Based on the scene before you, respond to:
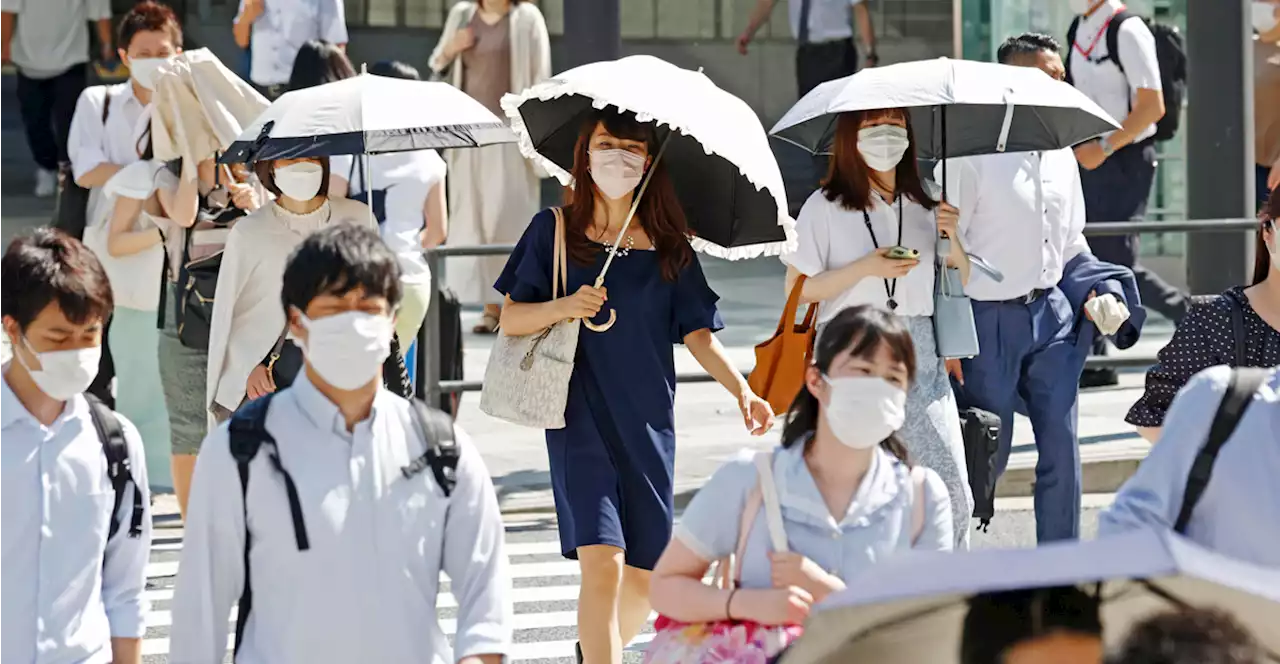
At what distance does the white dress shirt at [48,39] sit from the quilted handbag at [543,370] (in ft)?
28.1

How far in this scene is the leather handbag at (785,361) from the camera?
6703 mm

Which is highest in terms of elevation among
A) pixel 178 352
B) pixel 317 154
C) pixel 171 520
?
pixel 317 154

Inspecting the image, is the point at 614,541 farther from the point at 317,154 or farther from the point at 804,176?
the point at 804,176

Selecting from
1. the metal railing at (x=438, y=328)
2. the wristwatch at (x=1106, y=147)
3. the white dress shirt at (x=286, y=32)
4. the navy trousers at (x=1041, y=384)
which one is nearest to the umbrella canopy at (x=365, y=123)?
the navy trousers at (x=1041, y=384)

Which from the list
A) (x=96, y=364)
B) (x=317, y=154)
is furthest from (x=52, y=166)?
(x=96, y=364)

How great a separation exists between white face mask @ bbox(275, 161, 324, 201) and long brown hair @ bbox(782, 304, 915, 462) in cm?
262

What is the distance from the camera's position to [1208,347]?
519 centimetres

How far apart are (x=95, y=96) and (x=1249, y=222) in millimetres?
5111

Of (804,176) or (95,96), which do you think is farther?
(804,176)

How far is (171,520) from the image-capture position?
9.68 meters

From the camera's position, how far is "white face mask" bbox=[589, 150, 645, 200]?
6211 mm

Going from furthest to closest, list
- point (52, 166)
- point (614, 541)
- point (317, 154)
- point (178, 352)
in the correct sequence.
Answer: point (52, 166)
point (178, 352)
point (317, 154)
point (614, 541)

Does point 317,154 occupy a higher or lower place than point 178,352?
higher

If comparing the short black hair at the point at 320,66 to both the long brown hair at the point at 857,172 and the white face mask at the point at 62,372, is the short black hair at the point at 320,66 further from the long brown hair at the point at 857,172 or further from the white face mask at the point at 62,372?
the white face mask at the point at 62,372
